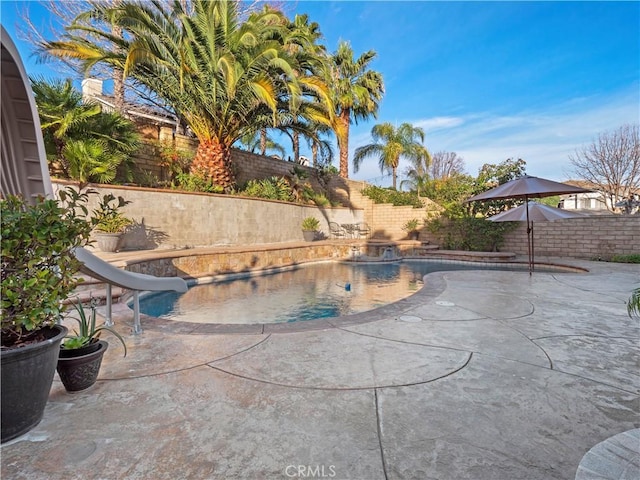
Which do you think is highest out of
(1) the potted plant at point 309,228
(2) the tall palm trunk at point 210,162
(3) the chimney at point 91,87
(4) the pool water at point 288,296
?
(3) the chimney at point 91,87

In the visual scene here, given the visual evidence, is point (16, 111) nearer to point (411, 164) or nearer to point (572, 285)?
point (572, 285)

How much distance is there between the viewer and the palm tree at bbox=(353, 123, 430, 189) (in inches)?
858

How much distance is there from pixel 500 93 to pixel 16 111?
688 inches

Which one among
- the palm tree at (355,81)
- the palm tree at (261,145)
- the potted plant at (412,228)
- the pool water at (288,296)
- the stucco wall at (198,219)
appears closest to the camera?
the pool water at (288,296)

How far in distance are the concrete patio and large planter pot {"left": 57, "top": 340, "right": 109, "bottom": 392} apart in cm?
11

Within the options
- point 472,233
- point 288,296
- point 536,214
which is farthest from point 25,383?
point 472,233

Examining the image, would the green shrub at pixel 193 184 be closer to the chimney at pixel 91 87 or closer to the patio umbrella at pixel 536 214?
the chimney at pixel 91 87

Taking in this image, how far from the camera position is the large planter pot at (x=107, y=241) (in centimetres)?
804

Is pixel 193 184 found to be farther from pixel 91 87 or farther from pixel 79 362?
pixel 79 362

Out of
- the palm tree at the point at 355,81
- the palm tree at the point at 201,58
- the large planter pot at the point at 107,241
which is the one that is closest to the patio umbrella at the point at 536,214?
the palm tree at the point at 201,58

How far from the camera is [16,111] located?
234 cm

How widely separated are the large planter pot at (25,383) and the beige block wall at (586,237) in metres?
14.8

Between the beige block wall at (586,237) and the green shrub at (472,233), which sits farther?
the green shrub at (472,233)

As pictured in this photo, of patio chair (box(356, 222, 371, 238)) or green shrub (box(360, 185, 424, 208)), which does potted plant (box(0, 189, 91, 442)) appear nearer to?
green shrub (box(360, 185, 424, 208))
